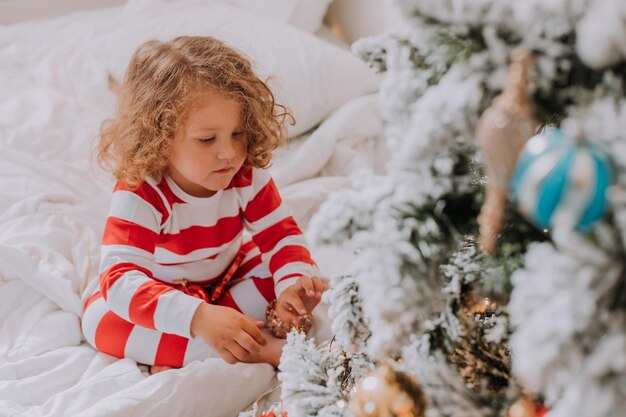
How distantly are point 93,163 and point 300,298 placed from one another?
1.99 feet

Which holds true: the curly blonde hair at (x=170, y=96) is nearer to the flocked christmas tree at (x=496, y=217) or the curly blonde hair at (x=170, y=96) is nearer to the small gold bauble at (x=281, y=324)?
the small gold bauble at (x=281, y=324)

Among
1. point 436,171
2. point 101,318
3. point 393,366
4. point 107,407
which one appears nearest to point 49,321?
point 101,318

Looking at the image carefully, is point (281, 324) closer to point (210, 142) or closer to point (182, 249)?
point (182, 249)

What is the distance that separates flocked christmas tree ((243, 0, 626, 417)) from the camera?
356mm

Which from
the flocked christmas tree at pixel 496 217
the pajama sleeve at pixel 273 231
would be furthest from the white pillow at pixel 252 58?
the flocked christmas tree at pixel 496 217

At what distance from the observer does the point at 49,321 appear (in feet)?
3.39

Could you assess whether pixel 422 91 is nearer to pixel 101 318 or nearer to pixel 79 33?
pixel 101 318

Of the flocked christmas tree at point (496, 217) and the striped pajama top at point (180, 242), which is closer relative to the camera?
the flocked christmas tree at point (496, 217)

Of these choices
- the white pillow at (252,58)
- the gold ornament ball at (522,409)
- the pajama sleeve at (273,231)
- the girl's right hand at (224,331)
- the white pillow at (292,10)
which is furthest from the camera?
the white pillow at (292,10)

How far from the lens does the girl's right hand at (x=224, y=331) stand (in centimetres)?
90

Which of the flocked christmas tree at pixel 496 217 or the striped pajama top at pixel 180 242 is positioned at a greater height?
the flocked christmas tree at pixel 496 217

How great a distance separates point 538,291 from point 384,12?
4.56 ft

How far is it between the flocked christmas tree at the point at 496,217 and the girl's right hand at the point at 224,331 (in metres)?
0.36

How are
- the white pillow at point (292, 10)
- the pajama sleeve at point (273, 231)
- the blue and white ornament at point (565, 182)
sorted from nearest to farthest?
1. the blue and white ornament at point (565, 182)
2. the pajama sleeve at point (273, 231)
3. the white pillow at point (292, 10)
